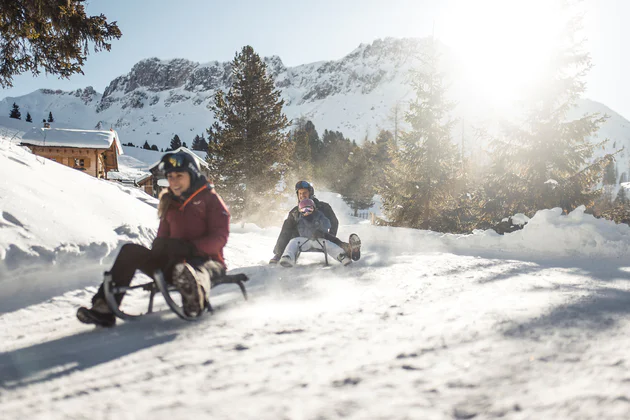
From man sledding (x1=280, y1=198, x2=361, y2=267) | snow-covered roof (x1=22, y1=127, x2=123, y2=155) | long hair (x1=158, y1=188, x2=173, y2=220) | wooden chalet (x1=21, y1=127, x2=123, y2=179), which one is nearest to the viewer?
long hair (x1=158, y1=188, x2=173, y2=220)

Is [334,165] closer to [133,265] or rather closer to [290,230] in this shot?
[290,230]

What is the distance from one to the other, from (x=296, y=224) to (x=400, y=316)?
3864 mm

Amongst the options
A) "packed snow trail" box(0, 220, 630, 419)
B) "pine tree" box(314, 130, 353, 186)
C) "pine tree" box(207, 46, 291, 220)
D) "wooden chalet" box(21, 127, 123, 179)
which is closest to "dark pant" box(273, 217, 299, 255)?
"packed snow trail" box(0, 220, 630, 419)

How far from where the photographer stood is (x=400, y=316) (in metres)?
2.77

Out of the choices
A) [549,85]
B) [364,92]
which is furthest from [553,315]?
[364,92]

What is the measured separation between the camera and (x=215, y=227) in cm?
302

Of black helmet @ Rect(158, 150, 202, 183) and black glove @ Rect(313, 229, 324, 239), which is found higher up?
black helmet @ Rect(158, 150, 202, 183)

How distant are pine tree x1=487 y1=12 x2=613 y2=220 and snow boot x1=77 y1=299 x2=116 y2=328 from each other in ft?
45.4

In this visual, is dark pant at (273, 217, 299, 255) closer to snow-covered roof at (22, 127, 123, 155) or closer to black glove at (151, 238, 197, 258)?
black glove at (151, 238, 197, 258)

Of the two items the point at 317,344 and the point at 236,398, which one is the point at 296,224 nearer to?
the point at 317,344

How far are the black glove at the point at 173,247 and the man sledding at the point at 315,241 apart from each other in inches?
114

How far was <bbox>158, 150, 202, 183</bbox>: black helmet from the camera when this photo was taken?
3.03 metres

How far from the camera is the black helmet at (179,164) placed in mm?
3027

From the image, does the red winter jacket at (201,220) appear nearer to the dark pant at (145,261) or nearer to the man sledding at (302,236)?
the dark pant at (145,261)
